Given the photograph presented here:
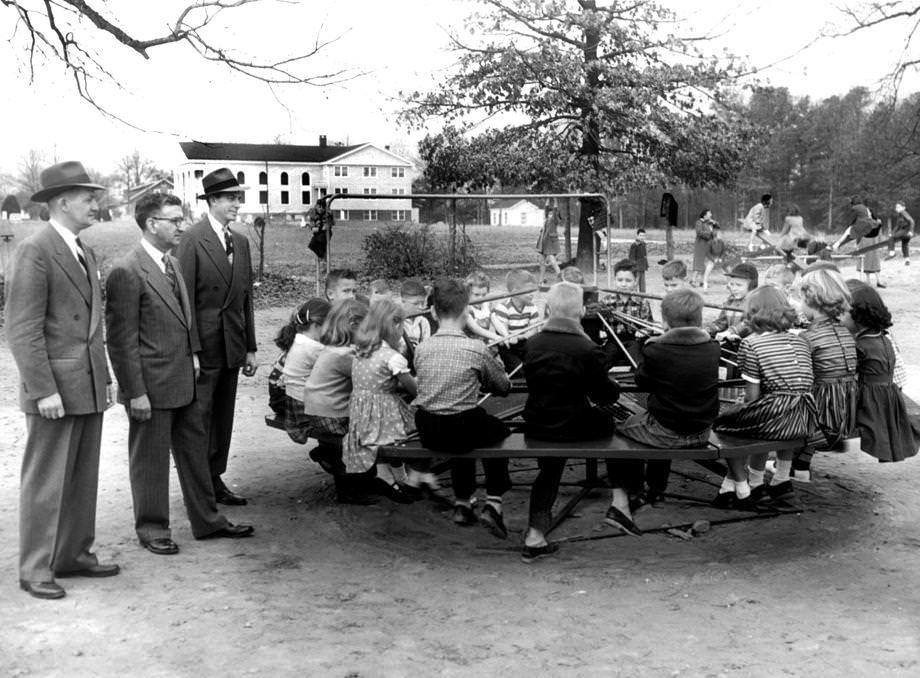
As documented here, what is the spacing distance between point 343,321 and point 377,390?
1.86 ft

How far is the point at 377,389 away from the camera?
225 inches

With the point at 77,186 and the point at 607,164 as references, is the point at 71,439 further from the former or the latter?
the point at 607,164

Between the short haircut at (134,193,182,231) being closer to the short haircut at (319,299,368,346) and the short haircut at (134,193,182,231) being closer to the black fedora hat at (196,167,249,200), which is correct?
the black fedora hat at (196,167,249,200)

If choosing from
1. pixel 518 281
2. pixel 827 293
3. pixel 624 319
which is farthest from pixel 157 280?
pixel 827 293

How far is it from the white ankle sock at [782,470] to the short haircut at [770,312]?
3.00ft

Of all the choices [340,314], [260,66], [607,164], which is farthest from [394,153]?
[340,314]

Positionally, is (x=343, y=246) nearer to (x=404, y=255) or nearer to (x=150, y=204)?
(x=404, y=255)

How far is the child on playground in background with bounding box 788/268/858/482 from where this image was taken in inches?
230

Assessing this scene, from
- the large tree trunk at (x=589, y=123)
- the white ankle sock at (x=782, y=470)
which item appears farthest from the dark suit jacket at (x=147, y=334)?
the large tree trunk at (x=589, y=123)

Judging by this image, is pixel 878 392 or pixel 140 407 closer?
pixel 140 407

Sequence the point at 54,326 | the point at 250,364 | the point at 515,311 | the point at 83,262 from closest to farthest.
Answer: the point at 54,326
the point at 83,262
the point at 250,364
the point at 515,311

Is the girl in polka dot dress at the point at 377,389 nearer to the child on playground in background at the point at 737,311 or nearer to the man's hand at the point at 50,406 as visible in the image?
the man's hand at the point at 50,406

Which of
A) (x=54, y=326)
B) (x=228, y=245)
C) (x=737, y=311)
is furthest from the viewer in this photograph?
(x=737, y=311)

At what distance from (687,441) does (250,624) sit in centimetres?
238
